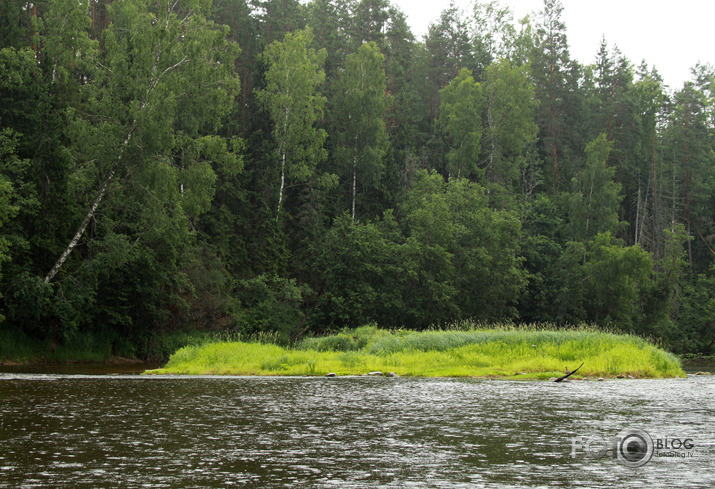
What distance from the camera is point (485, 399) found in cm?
1938

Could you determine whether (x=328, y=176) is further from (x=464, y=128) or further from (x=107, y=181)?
(x=107, y=181)

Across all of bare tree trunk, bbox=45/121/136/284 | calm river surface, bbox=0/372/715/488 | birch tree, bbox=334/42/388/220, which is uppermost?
birch tree, bbox=334/42/388/220

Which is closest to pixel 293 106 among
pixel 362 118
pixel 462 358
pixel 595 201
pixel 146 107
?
pixel 362 118

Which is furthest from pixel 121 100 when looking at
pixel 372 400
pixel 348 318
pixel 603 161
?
pixel 603 161

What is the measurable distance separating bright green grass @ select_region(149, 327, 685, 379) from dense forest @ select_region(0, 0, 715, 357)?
9.79 meters

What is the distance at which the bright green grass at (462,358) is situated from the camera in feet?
A: 93.4

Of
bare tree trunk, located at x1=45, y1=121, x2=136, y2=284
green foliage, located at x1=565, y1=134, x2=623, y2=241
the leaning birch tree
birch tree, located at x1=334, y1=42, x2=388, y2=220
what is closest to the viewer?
bare tree trunk, located at x1=45, y1=121, x2=136, y2=284

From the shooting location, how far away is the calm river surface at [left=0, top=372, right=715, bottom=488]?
9727 mm

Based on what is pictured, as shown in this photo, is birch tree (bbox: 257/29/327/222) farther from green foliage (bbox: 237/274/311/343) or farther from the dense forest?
green foliage (bbox: 237/274/311/343)

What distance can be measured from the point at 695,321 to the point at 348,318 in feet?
124

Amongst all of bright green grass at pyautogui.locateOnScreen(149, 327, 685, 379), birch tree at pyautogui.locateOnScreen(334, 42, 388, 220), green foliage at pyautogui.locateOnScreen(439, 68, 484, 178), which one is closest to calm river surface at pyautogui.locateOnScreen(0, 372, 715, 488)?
bright green grass at pyautogui.locateOnScreen(149, 327, 685, 379)

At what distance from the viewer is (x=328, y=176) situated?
58875 millimetres

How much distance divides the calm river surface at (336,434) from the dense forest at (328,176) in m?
17.4

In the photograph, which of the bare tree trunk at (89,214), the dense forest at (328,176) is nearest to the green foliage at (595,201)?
the dense forest at (328,176)
